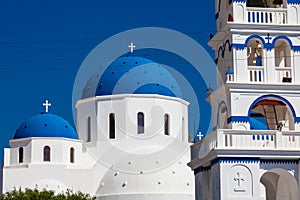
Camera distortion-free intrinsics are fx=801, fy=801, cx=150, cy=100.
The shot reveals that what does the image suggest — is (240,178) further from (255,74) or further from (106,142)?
(106,142)

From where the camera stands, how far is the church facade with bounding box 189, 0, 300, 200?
2264cm

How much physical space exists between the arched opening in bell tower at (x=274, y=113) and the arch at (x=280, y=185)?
1428mm

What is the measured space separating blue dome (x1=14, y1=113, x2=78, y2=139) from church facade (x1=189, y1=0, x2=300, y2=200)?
21664mm

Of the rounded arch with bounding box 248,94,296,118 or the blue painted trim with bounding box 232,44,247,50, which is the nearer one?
the rounded arch with bounding box 248,94,296,118

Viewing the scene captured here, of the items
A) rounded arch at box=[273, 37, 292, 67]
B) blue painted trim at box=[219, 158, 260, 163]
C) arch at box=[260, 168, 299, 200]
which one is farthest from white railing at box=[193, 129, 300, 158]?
rounded arch at box=[273, 37, 292, 67]

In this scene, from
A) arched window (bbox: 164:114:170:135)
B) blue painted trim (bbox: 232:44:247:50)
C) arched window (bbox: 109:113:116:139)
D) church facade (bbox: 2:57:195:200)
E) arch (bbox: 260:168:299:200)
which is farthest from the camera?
arched window (bbox: 164:114:170:135)

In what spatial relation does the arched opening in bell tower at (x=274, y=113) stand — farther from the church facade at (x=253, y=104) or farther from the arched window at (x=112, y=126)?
the arched window at (x=112, y=126)

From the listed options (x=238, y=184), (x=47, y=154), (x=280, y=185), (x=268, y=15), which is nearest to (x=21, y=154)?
(x=47, y=154)

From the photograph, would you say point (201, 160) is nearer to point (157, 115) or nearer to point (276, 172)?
point (276, 172)

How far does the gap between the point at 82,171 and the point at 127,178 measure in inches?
140

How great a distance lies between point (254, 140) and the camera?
902 inches

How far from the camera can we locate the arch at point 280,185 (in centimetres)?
2325

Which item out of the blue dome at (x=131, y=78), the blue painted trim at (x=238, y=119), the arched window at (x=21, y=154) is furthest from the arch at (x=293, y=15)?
the arched window at (x=21, y=154)

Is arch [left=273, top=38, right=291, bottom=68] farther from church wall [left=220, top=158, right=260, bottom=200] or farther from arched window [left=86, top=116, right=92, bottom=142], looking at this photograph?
arched window [left=86, top=116, right=92, bottom=142]
